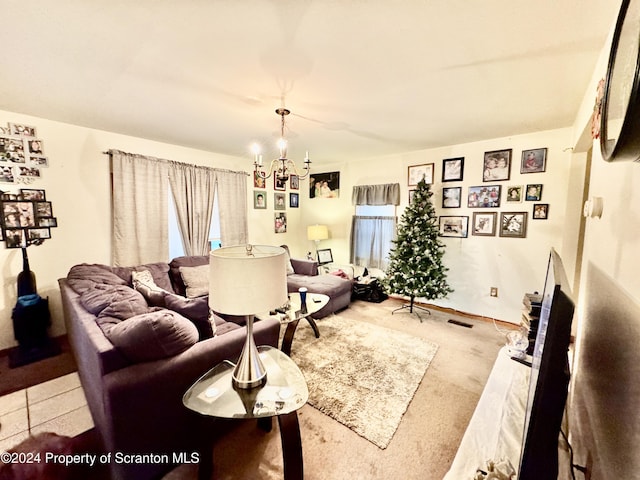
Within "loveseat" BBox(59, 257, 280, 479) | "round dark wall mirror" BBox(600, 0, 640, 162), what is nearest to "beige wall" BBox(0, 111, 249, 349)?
"loveseat" BBox(59, 257, 280, 479)

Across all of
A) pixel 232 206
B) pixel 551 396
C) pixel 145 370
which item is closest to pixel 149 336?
pixel 145 370

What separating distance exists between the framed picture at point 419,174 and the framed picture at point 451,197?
0.97ft

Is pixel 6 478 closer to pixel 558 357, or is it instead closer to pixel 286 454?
pixel 286 454

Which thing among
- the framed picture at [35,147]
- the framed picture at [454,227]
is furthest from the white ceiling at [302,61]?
the framed picture at [454,227]

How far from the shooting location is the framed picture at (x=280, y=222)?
521cm

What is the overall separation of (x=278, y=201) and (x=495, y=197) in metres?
3.62

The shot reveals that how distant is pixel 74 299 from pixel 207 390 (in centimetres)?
153

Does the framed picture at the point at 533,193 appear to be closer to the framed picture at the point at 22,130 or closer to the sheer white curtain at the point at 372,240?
the sheer white curtain at the point at 372,240

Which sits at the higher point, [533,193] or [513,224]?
[533,193]

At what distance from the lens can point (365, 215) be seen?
4805mm

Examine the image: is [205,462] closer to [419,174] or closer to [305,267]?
[305,267]

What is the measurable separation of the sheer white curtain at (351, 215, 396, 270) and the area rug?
1487 millimetres

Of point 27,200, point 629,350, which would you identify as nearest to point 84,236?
point 27,200

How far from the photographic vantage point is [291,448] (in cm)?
121
